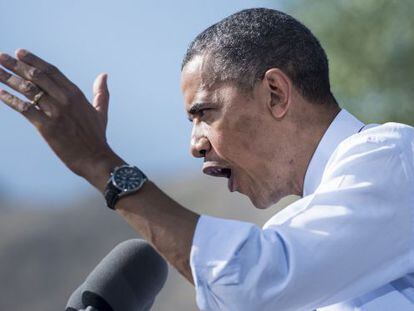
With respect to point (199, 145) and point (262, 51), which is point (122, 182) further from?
point (262, 51)

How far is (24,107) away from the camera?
2.26 meters

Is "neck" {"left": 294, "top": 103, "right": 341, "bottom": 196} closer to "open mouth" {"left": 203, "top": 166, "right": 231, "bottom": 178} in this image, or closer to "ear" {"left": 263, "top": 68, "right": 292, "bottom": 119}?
"ear" {"left": 263, "top": 68, "right": 292, "bottom": 119}

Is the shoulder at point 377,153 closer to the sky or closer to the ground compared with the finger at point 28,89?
closer to the ground

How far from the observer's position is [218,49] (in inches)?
118

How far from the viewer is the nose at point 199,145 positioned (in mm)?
2857

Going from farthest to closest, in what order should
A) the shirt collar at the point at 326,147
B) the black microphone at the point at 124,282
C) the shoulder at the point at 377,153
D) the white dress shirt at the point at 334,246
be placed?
the black microphone at the point at 124,282 → the shirt collar at the point at 326,147 → the shoulder at the point at 377,153 → the white dress shirt at the point at 334,246

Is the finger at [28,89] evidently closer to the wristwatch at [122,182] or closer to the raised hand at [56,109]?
the raised hand at [56,109]

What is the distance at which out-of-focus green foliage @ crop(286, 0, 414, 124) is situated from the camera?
37.2ft

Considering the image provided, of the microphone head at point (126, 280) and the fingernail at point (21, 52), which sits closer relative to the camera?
the fingernail at point (21, 52)

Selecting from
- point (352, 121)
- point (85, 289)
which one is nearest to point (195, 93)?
point (352, 121)

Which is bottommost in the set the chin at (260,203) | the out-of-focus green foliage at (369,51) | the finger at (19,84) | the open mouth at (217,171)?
the out-of-focus green foliage at (369,51)

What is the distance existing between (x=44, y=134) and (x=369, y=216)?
774 mm

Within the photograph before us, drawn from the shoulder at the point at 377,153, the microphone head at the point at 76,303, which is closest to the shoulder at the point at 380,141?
the shoulder at the point at 377,153

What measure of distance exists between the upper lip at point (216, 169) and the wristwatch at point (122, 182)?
1.92 feet
